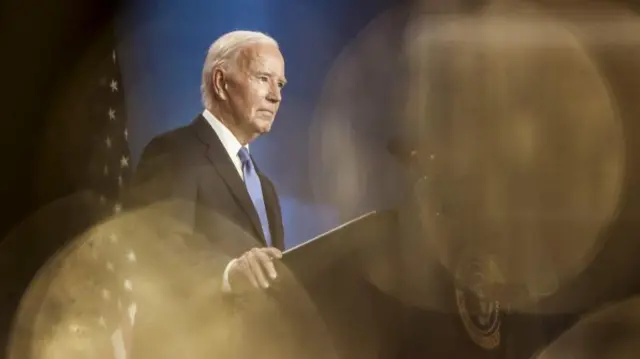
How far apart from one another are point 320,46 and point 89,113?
0.39 m

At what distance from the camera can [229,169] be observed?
1225 millimetres

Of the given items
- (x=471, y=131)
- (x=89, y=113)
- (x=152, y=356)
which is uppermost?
(x=89, y=113)

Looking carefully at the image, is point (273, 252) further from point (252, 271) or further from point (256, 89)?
point (256, 89)

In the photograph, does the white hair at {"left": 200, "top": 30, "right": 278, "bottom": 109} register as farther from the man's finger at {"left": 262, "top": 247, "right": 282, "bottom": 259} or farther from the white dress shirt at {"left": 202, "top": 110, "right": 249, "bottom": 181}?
the man's finger at {"left": 262, "top": 247, "right": 282, "bottom": 259}

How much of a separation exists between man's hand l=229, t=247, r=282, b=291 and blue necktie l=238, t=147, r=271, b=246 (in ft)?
0.14

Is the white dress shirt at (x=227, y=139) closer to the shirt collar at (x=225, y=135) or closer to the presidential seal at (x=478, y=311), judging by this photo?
the shirt collar at (x=225, y=135)

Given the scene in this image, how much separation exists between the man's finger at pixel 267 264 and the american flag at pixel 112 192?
0.20 meters

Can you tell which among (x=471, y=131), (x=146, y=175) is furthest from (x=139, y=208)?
(x=471, y=131)

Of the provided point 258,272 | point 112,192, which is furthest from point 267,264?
point 112,192

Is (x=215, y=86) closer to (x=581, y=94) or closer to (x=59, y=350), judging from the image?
(x=59, y=350)

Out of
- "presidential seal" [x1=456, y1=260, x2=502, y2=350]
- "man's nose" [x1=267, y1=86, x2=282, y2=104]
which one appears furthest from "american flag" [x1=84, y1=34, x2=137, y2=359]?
"presidential seal" [x1=456, y1=260, x2=502, y2=350]

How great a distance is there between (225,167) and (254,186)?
6cm

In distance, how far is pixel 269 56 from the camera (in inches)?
48.6

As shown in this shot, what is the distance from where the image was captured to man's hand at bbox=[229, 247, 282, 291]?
1191 mm
